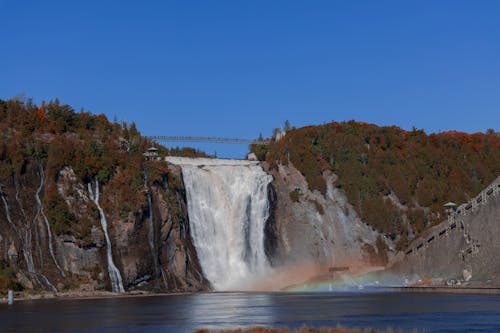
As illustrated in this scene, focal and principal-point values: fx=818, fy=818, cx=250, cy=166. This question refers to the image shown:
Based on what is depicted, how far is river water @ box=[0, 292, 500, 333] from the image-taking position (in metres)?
50.7

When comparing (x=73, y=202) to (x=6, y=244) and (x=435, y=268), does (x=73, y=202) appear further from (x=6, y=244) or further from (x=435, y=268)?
(x=435, y=268)

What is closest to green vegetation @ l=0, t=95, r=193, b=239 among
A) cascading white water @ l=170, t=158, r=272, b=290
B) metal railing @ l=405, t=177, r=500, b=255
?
cascading white water @ l=170, t=158, r=272, b=290

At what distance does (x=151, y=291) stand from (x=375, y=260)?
38.7 metres

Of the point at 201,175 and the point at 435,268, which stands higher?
the point at 201,175

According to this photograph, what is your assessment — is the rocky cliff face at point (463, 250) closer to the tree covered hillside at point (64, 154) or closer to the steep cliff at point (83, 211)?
the steep cliff at point (83, 211)

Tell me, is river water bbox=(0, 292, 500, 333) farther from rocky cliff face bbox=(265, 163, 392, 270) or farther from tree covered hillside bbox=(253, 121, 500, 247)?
tree covered hillside bbox=(253, 121, 500, 247)

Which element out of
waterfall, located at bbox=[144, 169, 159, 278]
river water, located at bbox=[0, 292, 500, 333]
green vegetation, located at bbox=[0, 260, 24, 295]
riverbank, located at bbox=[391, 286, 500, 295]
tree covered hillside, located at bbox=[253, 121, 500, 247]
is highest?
tree covered hillside, located at bbox=[253, 121, 500, 247]

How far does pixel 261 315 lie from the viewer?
60094mm

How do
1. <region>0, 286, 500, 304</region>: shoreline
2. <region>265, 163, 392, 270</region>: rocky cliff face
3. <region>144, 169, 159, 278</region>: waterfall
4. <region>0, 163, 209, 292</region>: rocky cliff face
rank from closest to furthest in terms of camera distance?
<region>0, 286, 500, 304</region>: shoreline < <region>0, 163, 209, 292</region>: rocky cliff face < <region>144, 169, 159, 278</region>: waterfall < <region>265, 163, 392, 270</region>: rocky cliff face

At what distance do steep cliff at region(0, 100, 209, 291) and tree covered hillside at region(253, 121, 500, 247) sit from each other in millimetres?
27205

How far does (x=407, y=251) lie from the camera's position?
112 meters

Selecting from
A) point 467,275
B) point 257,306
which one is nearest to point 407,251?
point 467,275

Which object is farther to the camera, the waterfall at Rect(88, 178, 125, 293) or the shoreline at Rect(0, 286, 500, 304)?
the waterfall at Rect(88, 178, 125, 293)

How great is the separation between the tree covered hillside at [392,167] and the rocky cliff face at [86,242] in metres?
29.4
